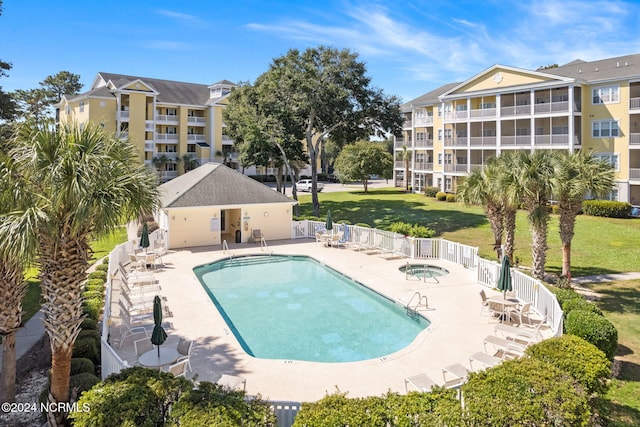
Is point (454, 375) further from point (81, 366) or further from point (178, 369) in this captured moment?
point (81, 366)

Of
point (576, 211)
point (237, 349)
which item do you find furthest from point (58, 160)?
point (576, 211)

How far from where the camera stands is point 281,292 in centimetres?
1689

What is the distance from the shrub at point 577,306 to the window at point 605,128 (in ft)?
93.1

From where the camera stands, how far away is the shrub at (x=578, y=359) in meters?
7.36

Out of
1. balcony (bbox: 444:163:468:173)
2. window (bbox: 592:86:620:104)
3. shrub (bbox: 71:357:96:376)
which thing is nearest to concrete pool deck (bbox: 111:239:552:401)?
shrub (bbox: 71:357:96:376)

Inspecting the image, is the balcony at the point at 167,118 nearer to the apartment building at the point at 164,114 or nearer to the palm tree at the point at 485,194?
the apartment building at the point at 164,114

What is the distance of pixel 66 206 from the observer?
6.63 m

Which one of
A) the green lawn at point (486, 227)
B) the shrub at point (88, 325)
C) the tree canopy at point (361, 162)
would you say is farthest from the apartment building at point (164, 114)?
the shrub at point (88, 325)

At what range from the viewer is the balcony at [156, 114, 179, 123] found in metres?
54.6

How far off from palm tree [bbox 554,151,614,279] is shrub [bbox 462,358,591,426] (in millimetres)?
9880

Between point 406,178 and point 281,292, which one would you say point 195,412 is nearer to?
point 281,292

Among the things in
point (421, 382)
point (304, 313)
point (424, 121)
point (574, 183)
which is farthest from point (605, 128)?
point (421, 382)

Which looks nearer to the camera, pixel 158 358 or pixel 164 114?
pixel 158 358

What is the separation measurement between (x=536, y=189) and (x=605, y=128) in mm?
24073
